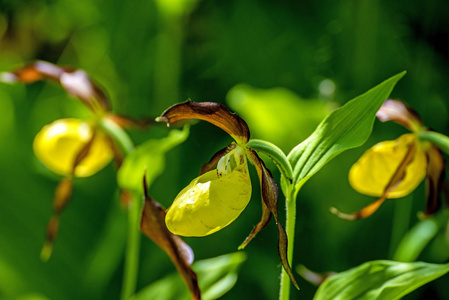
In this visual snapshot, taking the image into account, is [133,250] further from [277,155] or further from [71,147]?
[277,155]

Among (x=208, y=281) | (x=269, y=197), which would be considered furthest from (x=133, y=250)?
(x=269, y=197)

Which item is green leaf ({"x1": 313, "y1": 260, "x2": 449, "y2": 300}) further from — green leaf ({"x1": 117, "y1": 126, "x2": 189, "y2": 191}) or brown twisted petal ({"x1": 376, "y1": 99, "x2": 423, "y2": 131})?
green leaf ({"x1": 117, "y1": 126, "x2": 189, "y2": 191})

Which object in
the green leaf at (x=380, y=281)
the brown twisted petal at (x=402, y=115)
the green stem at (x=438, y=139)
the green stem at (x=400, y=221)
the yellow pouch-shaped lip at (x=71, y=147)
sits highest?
the brown twisted petal at (x=402, y=115)

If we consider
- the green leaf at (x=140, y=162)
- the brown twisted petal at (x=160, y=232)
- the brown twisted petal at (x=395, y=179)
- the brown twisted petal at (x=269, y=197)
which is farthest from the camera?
the green leaf at (x=140, y=162)

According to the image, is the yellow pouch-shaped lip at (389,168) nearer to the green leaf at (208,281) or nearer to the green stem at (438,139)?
the green stem at (438,139)

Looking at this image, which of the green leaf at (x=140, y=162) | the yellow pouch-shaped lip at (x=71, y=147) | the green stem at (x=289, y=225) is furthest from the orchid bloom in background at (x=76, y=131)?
the green stem at (x=289, y=225)

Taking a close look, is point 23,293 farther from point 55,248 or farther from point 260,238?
point 260,238
